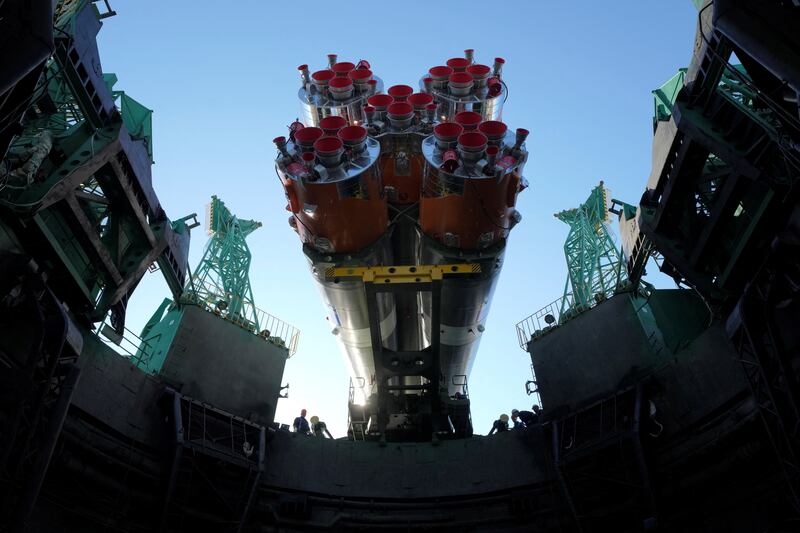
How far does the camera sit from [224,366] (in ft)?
55.5

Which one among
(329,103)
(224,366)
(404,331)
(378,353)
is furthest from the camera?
(404,331)

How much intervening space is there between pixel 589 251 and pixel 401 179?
31.5 feet

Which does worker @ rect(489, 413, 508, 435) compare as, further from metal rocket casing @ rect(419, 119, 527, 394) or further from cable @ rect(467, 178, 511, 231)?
cable @ rect(467, 178, 511, 231)

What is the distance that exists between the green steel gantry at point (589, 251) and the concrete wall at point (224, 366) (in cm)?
832

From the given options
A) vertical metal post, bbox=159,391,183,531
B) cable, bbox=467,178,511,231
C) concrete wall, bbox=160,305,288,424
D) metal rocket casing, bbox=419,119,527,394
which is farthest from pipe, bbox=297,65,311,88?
vertical metal post, bbox=159,391,183,531

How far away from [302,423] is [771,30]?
15732 millimetres

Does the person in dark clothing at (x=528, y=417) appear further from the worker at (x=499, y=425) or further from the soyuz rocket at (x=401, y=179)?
the soyuz rocket at (x=401, y=179)

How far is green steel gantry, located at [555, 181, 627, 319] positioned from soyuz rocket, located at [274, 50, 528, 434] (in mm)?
4586

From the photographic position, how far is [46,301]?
1112cm

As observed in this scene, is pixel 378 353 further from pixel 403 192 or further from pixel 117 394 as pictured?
pixel 117 394

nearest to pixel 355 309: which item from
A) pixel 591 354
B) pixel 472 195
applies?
pixel 472 195

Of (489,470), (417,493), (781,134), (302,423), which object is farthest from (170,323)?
(781,134)

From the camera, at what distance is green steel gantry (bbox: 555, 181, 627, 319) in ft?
69.4

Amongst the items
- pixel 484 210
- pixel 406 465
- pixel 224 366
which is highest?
pixel 484 210
